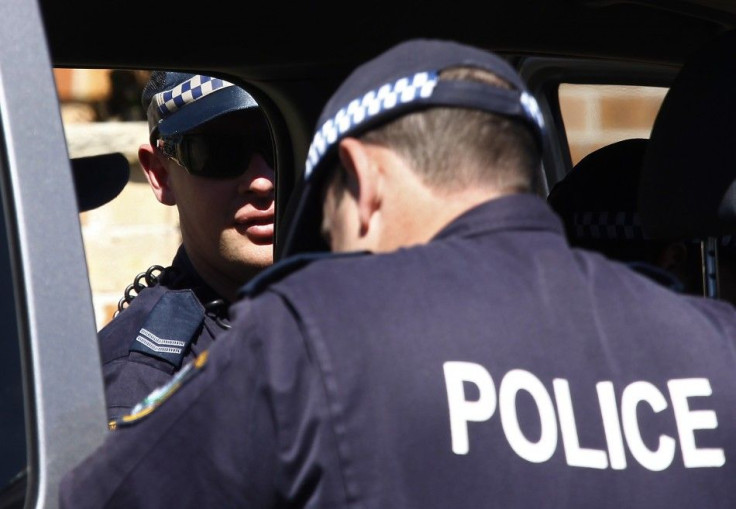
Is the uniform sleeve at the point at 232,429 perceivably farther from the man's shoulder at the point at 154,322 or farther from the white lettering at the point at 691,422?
the man's shoulder at the point at 154,322

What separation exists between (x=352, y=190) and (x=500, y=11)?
34.8 inches

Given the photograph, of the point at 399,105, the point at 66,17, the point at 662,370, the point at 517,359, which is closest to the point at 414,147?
the point at 399,105

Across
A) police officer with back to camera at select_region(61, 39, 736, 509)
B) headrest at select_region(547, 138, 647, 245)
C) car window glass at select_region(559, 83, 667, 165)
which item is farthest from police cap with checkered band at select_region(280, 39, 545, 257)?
car window glass at select_region(559, 83, 667, 165)

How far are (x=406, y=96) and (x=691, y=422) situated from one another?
488 mm

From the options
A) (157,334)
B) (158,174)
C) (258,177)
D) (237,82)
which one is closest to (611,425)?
(237,82)

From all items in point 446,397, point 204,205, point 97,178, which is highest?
point 97,178

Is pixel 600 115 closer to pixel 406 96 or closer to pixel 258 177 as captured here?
pixel 258 177

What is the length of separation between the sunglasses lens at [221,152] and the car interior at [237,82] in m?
0.15

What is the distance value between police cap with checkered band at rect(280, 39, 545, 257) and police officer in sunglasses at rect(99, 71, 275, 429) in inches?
40.0

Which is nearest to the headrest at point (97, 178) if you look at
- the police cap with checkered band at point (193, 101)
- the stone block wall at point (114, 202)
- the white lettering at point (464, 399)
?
the police cap with checkered band at point (193, 101)

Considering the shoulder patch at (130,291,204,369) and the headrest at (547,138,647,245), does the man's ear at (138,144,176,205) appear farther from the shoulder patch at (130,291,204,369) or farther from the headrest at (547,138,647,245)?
the headrest at (547,138,647,245)

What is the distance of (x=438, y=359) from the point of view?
1.39 metres

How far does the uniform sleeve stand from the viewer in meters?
1.35

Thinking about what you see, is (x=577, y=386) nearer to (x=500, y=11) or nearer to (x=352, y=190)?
(x=352, y=190)
